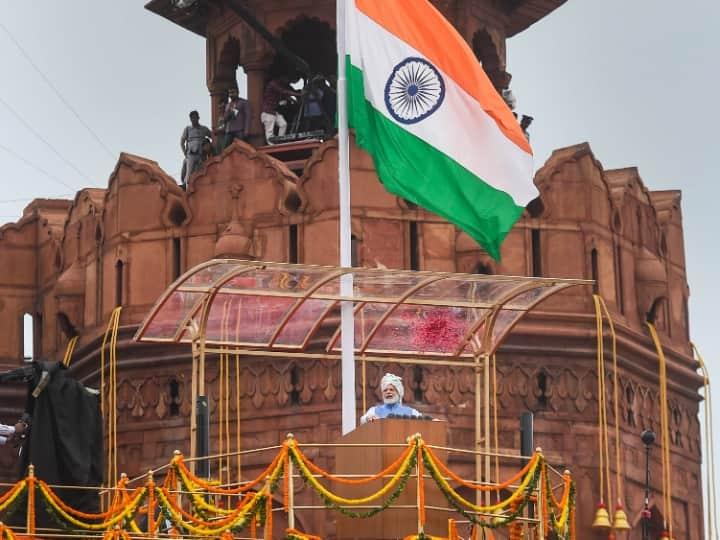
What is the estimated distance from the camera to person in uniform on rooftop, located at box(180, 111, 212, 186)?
38.1 m

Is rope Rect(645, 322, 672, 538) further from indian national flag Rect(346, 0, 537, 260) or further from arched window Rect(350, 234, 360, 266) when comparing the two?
indian national flag Rect(346, 0, 537, 260)

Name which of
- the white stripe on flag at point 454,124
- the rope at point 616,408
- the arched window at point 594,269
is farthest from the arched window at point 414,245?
the white stripe on flag at point 454,124

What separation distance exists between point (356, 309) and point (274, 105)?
9.44m

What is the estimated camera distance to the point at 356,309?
29.5m

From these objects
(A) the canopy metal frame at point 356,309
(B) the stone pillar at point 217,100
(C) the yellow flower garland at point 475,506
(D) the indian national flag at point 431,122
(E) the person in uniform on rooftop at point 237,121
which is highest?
(B) the stone pillar at point 217,100

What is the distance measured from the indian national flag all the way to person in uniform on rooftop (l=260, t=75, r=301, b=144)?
7641mm

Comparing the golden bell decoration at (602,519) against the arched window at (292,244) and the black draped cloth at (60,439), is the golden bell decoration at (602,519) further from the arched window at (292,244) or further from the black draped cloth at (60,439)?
the black draped cloth at (60,439)

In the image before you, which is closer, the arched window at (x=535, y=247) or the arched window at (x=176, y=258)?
the arched window at (x=535, y=247)

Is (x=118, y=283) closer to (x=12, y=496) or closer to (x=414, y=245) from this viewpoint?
(x=414, y=245)

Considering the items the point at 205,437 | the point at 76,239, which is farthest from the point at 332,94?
the point at 205,437

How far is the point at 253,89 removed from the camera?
3862cm

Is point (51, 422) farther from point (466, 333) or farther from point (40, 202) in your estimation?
point (40, 202)

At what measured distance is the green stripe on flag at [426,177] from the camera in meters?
29.7

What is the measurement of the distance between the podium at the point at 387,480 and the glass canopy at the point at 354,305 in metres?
1.48
